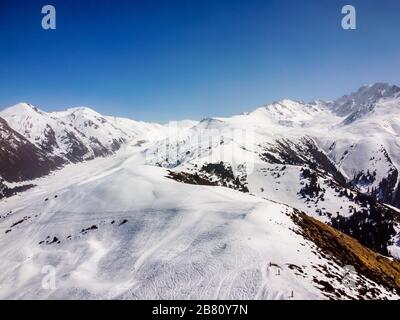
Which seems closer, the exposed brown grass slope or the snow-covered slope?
the snow-covered slope

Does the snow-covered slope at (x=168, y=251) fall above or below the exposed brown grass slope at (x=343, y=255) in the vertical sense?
above

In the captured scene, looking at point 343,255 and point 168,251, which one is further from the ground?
point 168,251

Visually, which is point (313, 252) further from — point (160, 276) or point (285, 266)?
point (160, 276)

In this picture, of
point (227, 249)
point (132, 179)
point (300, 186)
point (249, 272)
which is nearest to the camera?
point (249, 272)

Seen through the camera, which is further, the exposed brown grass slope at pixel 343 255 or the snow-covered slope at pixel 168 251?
the exposed brown grass slope at pixel 343 255

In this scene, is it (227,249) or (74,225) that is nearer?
(227,249)

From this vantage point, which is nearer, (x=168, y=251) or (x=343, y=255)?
(x=168, y=251)

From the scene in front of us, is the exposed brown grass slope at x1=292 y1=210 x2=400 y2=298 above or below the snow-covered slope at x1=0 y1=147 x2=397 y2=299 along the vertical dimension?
below
